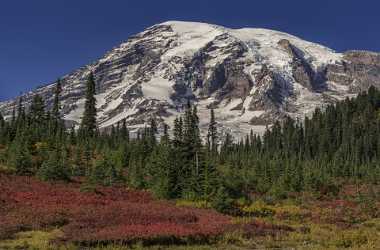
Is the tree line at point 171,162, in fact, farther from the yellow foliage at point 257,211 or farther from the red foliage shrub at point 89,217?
the red foliage shrub at point 89,217

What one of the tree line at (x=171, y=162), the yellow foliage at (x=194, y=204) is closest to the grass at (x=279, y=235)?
the yellow foliage at (x=194, y=204)

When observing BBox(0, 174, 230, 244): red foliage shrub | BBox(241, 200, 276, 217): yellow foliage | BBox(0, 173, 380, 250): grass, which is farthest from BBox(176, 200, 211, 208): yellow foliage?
BBox(0, 174, 230, 244): red foliage shrub

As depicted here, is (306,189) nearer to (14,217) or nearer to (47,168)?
(47,168)

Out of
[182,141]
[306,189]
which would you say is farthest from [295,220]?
[306,189]

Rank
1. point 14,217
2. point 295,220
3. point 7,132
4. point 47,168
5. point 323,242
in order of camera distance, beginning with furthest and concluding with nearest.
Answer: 1. point 7,132
2. point 47,168
3. point 295,220
4. point 14,217
5. point 323,242

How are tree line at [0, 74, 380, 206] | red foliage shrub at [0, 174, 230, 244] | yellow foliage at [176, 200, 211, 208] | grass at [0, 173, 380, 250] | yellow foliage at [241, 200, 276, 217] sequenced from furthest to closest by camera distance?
tree line at [0, 74, 380, 206]
yellow foliage at [176, 200, 211, 208]
yellow foliage at [241, 200, 276, 217]
red foliage shrub at [0, 174, 230, 244]
grass at [0, 173, 380, 250]

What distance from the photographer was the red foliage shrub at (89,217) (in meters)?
24.8

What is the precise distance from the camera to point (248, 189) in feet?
214

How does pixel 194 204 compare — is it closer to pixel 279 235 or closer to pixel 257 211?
pixel 257 211

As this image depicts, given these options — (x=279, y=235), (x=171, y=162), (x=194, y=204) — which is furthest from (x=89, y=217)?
(x=171, y=162)

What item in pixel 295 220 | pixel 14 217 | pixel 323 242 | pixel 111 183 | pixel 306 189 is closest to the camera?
pixel 323 242

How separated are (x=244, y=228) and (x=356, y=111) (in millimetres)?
162500

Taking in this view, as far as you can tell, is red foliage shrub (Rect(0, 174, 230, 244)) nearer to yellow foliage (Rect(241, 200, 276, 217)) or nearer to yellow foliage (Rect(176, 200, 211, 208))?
yellow foliage (Rect(176, 200, 211, 208))

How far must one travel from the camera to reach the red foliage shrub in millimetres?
24812
